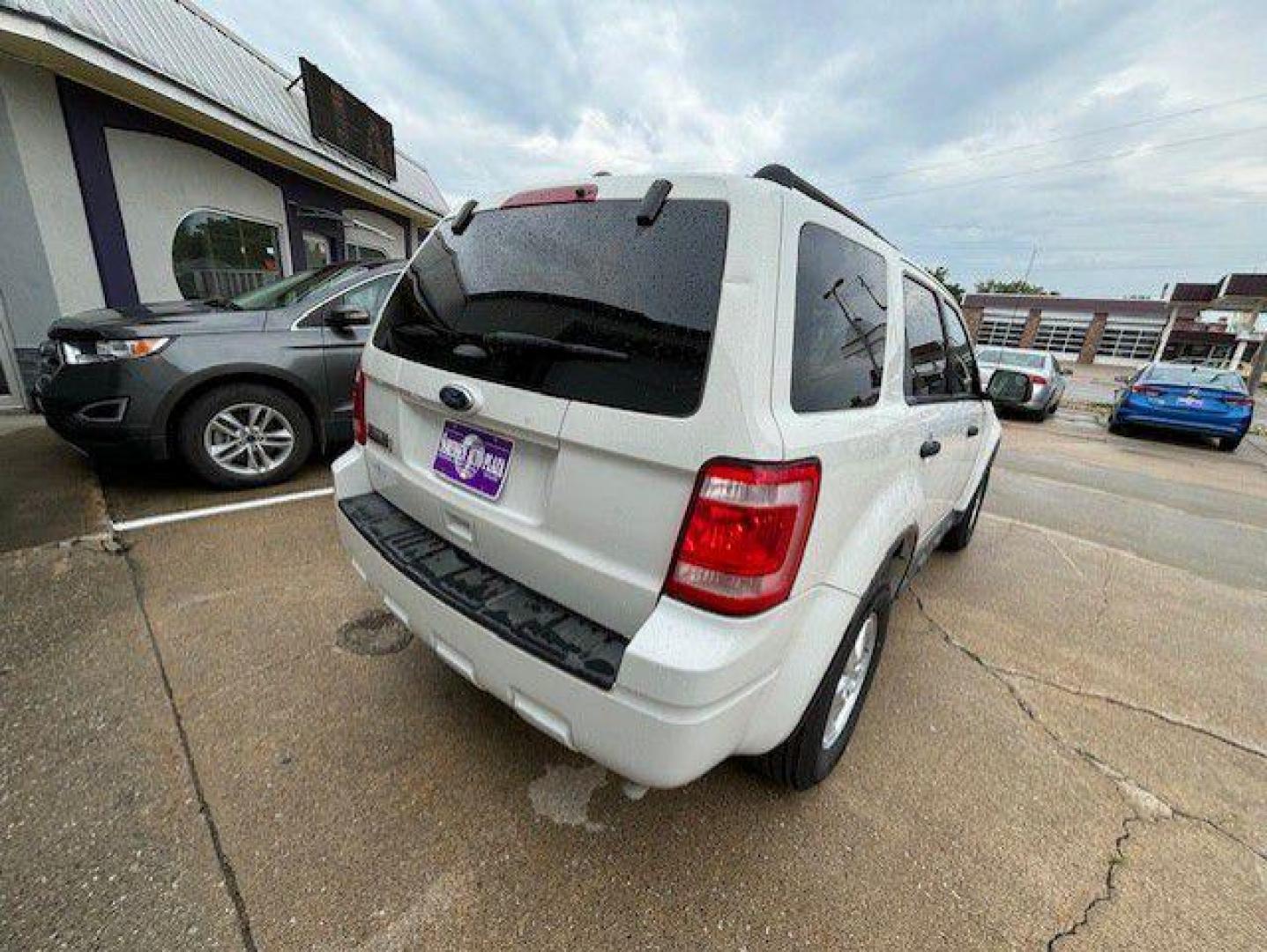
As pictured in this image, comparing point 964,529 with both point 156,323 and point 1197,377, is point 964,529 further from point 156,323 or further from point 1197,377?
point 1197,377

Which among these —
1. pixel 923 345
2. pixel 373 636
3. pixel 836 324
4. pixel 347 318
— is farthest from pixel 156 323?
pixel 923 345

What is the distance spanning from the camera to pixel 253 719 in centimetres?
206

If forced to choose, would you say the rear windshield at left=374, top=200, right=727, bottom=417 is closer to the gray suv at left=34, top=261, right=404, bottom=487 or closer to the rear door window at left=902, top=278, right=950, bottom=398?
the rear door window at left=902, top=278, right=950, bottom=398

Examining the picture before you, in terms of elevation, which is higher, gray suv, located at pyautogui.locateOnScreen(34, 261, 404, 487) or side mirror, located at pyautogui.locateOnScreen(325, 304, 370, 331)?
side mirror, located at pyautogui.locateOnScreen(325, 304, 370, 331)

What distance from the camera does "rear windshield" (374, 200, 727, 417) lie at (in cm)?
137

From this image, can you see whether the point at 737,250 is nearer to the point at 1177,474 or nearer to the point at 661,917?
the point at 661,917

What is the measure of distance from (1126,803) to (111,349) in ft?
18.2

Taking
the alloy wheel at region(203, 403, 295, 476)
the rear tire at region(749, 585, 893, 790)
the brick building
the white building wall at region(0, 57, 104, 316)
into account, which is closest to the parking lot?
the rear tire at region(749, 585, 893, 790)

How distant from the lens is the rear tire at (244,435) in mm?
3779

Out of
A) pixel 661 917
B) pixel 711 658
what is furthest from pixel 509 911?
pixel 711 658

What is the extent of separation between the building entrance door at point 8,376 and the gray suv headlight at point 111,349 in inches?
140

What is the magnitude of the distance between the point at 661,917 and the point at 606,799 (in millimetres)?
391

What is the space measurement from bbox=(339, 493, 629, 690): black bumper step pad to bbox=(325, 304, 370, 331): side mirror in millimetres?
2317

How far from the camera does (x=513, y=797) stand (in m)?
1.83
